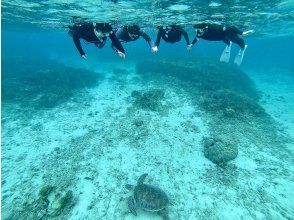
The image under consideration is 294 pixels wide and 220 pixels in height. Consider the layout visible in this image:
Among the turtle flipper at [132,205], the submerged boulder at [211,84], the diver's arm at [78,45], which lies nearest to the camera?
the turtle flipper at [132,205]

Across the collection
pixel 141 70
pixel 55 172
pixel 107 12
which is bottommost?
pixel 141 70

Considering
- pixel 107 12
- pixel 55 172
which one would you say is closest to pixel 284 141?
pixel 55 172

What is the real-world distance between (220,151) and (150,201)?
4.87m

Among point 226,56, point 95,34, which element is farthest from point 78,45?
point 226,56

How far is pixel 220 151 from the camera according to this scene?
11.0 m

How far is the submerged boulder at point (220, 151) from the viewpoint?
10.9 m

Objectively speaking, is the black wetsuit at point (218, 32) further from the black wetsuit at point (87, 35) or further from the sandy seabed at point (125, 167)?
the sandy seabed at point (125, 167)

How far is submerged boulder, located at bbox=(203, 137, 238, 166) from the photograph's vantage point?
35.7 feet

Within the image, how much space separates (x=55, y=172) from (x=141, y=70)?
20884 millimetres

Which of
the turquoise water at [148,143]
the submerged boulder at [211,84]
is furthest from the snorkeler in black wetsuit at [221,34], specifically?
the submerged boulder at [211,84]

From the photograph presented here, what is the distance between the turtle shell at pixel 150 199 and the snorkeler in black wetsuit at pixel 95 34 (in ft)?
16.4

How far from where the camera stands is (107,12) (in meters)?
15.2

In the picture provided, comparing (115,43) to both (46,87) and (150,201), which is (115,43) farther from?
(46,87)

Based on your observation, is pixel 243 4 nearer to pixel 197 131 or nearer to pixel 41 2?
pixel 197 131
